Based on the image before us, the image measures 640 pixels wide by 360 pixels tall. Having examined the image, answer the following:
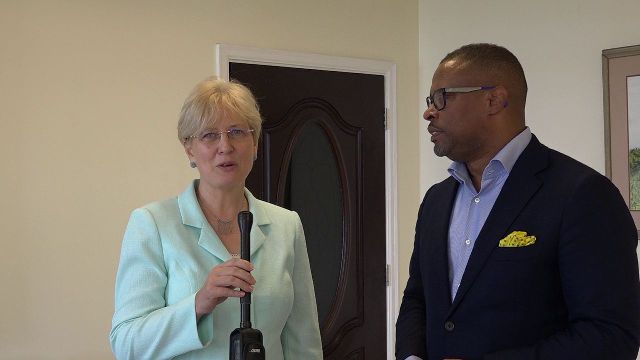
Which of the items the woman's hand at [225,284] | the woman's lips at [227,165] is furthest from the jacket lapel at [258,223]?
the woman's hand at [225,284]

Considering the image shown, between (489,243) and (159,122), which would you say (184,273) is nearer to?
(489,243)

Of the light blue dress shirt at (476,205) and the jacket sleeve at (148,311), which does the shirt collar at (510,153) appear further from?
the jacket sleeve at (148,311)

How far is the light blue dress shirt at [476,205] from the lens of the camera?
1733 mm

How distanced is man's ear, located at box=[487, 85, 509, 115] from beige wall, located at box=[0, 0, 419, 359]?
1910 mm

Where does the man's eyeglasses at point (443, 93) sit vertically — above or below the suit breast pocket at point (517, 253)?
above

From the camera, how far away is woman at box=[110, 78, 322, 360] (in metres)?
1.66

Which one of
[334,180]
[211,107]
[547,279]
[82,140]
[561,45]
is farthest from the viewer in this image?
[334,180]

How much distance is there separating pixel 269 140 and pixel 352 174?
0.54m

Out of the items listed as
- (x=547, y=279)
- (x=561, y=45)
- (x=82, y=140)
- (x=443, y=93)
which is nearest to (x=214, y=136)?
(x=443, y=93)

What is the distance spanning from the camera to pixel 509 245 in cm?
162

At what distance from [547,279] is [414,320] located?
0.41m

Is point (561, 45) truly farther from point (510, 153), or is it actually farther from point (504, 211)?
point (504, 211)

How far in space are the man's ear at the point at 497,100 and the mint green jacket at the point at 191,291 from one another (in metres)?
0.58

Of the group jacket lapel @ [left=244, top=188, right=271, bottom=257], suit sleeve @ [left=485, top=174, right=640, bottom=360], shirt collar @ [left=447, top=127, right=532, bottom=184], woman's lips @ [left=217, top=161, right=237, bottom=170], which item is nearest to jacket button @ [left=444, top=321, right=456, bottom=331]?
suit sleeve @ [left=485, top=174, right=640, bottom=360]
